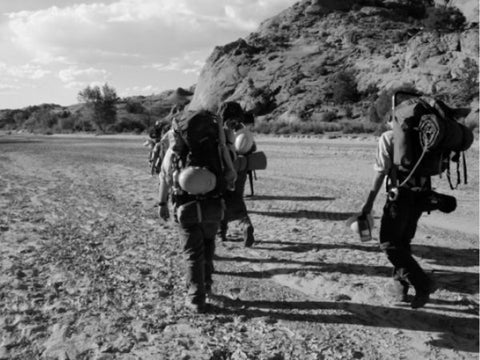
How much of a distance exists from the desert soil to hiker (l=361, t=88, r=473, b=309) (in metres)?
0.51

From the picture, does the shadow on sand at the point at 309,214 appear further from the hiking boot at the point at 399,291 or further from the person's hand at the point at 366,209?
the person's hand at the point at 366,209

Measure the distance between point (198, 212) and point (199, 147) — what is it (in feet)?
1.95

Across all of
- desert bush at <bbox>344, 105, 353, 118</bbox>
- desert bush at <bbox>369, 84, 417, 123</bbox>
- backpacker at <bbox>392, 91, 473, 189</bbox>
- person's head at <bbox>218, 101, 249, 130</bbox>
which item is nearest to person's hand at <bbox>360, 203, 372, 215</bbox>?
backpacker at <bbox>392, 91, 473, 189</bbox>

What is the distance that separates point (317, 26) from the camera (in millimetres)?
73312

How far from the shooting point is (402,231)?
13.9 feet

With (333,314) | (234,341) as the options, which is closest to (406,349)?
(333,314)

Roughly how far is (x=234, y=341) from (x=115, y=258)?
2.68 metres

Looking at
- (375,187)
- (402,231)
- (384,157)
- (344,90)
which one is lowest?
(402,231)

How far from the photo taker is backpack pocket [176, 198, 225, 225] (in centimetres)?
430

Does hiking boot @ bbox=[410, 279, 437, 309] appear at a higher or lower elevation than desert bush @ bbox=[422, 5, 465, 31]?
lower

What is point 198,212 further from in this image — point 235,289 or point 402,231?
point 402,231

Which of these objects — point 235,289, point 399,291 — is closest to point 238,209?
point 235,289

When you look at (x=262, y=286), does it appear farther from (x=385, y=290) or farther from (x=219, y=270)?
(x=385, y=290)

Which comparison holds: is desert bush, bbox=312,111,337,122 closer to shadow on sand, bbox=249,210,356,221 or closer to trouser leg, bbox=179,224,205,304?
shadow on sand, bbox=249,210,356,221
